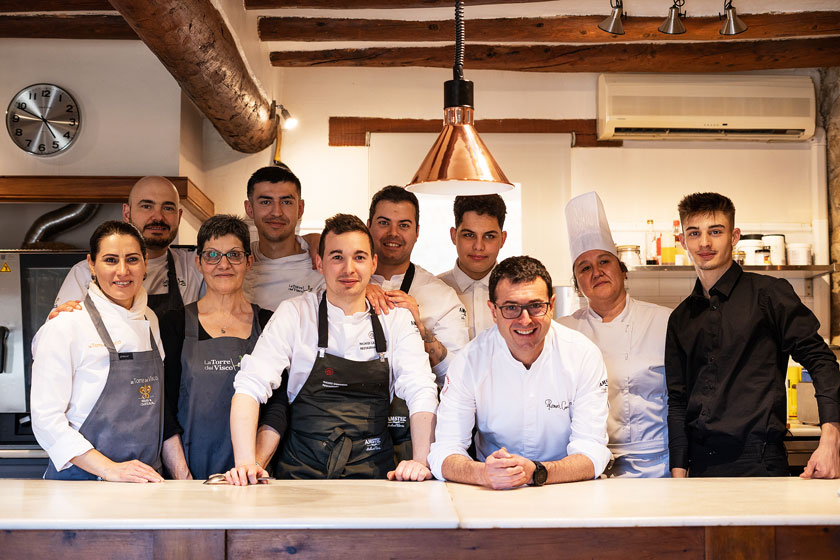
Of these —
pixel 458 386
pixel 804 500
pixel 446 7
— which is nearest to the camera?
pixel 804 500

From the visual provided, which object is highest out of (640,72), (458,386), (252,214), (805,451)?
(640,72)

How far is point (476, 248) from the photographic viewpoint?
3.29 metres

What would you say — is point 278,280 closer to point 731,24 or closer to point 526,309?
point 526,309

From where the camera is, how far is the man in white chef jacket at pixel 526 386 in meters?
2.52

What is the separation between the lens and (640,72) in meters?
5.26

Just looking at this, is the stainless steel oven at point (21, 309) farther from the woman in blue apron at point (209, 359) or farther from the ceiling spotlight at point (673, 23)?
the ceiling spotlight at point (673, 23)

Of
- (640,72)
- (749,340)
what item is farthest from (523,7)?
(749,340)

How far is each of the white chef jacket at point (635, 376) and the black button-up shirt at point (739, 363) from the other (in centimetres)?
8

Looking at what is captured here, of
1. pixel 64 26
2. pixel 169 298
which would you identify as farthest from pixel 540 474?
pixel 64 26

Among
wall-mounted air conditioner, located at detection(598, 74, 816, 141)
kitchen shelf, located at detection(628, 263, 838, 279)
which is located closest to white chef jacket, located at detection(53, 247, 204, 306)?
kitchen shelf, located at detection(628, 263, 838, 279)

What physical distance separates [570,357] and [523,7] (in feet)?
9.21

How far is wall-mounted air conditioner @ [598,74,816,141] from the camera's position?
515 centimetres

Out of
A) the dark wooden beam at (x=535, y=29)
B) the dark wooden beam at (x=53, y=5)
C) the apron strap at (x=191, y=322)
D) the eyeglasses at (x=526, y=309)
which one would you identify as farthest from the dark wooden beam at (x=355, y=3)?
the eyeglasses at (x=526, y=309)

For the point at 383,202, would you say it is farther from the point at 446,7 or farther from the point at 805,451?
the point at 805,451
